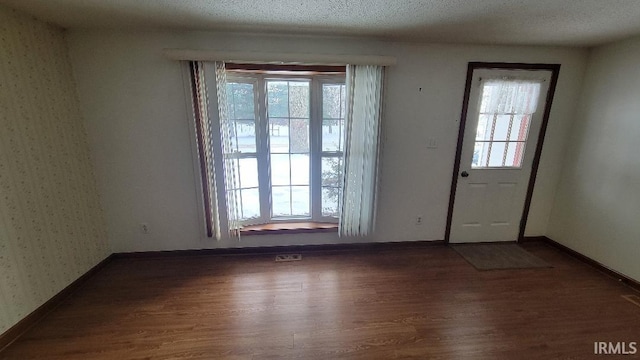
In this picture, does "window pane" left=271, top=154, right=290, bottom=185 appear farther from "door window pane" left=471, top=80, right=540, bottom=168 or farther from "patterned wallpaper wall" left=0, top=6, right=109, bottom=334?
"door window pane" left=471, top=80, right=540, bottom=168

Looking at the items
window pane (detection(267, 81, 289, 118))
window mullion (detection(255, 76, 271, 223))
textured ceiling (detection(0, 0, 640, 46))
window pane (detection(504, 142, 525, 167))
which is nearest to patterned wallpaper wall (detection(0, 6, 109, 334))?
textured ceiling (detection(0, 0, 640, 46))

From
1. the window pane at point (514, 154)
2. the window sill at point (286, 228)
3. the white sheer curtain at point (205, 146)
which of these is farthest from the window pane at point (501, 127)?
the white sheer curtain at point (205, 146)

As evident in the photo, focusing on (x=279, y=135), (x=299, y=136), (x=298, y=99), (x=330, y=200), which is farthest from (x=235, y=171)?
(x=330, y=200)

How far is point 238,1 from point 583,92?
3.56 metres

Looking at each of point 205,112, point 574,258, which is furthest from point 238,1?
point 574,258

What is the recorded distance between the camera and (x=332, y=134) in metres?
2.83

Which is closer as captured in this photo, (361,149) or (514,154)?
(361,149)

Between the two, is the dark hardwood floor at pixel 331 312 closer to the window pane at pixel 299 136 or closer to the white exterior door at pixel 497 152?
the white exterior door at pixel 497 152

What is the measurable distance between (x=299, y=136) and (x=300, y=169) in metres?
0.37

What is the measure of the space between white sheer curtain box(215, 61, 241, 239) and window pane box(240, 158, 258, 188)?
0.14m

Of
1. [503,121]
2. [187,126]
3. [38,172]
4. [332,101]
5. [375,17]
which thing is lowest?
[38,172]

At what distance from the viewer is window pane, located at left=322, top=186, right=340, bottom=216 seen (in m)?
2.97

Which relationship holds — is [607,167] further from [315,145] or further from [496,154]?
[315,145]

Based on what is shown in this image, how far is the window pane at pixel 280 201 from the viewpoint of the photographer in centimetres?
295
